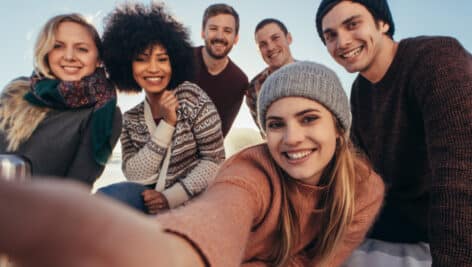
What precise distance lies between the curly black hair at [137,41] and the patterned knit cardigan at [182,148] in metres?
0.34

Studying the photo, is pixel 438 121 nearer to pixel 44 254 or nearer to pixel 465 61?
pixel 465 61

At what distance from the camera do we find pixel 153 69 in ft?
8.19

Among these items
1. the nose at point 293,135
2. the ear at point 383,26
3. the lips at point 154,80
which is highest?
the ear at point 383,26

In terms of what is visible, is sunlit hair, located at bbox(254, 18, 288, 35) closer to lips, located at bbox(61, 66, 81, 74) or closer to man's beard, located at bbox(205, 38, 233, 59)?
man's beard, located at bbox(205, 38, 233, 59)

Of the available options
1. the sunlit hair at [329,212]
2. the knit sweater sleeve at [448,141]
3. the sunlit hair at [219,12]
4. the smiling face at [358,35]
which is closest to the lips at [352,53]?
the smiling face at [358,35]

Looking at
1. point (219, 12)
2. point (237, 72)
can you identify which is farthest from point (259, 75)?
point (219, 12)

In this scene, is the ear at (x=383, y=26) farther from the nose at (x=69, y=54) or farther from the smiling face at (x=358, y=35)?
the nose at (x=69, y=54)

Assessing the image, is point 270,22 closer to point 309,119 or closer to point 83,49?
point 83,49

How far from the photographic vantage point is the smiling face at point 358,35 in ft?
7.06

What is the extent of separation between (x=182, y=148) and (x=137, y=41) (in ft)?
2.70

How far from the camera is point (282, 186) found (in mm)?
1570

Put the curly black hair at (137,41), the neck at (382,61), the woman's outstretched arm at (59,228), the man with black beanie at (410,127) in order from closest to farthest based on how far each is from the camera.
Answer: the woman's outstretched arm at (59,228) < the man with black beanie at (410,127) < the neck at (382,61) < the curly black hair at (137,41)

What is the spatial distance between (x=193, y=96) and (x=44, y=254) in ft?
6.84

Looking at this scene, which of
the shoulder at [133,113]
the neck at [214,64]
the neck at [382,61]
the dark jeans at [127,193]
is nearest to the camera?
the dark jeans at [127,193]
